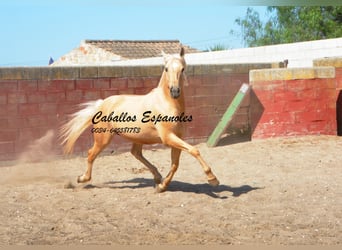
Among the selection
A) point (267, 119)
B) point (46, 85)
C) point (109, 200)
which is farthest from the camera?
point (267, 119)

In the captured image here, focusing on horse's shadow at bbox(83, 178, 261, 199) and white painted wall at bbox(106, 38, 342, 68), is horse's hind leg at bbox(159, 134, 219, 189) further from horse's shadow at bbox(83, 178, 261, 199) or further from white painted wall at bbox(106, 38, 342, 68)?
white painted wall at bbox(106, 38, 342, 68)

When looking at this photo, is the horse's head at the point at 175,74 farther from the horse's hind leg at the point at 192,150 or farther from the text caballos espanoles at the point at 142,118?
the horse's hind leg at the point at 192,150

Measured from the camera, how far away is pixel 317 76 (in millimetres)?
11398

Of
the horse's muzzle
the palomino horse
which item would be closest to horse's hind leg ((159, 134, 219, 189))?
the palomino horse

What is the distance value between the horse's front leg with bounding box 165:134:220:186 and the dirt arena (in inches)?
10.1

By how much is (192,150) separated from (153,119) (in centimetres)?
70

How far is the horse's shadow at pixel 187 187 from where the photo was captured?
6.83 metres

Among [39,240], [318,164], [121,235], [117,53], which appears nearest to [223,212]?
[121,235]

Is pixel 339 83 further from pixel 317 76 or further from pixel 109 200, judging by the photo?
pixel 109 200

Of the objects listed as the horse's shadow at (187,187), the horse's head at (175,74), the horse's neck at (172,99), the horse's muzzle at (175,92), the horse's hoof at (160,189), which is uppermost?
the horse's head at (175,74)

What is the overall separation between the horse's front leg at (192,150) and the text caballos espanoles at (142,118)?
0.75ft

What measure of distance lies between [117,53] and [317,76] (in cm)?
1696

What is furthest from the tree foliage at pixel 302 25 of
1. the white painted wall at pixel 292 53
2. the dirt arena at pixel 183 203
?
the dirt arena at pixel 183 203

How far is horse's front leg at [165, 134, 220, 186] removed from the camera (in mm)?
6234
